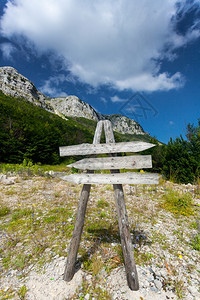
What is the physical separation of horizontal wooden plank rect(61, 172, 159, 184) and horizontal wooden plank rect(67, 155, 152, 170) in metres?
0.13

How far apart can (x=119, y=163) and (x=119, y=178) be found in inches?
9.4

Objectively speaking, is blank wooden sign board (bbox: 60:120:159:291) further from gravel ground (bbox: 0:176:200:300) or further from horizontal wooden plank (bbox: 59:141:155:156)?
gravel ground (bbox: 0:176:200:300)

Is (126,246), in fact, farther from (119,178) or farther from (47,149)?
(47,149)

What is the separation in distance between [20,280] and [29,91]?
338 feet

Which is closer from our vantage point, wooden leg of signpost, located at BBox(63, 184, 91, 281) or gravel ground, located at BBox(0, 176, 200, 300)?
gravel ground, located at BBox(0, 176, 200, 300)

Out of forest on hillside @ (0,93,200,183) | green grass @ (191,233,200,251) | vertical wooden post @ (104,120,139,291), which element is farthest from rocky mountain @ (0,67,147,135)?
green grass @ (191,233,200,251)

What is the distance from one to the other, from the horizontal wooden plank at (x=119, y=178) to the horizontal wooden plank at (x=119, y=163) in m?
0.13

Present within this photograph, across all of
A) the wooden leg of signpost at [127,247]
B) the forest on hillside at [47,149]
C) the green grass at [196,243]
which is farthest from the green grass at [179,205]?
the forest on hillside at [47,149]

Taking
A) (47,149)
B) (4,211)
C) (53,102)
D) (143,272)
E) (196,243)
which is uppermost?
(53,102)

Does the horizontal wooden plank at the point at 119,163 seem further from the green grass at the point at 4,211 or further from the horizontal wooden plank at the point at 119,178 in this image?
the green grass at the point at 4,211

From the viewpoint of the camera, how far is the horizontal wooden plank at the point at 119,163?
195cm

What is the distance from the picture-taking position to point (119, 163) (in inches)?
82.3

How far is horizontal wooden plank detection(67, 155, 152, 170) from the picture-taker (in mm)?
1945

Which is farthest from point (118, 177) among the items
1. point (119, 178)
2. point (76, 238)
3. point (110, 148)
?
point (76, 238)
